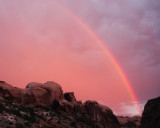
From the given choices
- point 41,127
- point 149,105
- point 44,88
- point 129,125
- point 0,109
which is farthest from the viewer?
point 129,125

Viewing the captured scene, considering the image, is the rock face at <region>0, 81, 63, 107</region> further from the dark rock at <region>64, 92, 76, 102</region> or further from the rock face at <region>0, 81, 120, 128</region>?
the dark rock at <region>64, 92, 76, 102</region>

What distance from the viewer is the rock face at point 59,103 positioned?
6016 centimetres

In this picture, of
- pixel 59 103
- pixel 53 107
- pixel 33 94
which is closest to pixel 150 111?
pixel 33 94

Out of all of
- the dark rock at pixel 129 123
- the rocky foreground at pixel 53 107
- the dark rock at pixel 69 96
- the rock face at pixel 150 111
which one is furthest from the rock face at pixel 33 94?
the rock face at pixel 150 111

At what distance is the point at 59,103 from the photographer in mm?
67188

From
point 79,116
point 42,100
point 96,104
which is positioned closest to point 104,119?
point 96,104

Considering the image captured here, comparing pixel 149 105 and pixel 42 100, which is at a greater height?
pixel 42 100

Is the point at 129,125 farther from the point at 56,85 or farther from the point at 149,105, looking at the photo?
the point at 149,105

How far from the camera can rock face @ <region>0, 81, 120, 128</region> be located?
60.2m

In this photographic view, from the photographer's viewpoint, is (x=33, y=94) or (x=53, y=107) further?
(x=53, y=107)

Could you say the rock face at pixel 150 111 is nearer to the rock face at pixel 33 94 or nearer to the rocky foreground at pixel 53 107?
the rocky foreground at pixel 53 107

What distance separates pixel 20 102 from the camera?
60.0 metres

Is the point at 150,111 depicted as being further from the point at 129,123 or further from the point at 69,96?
the point at 129,123

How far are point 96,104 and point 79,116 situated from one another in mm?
14391
